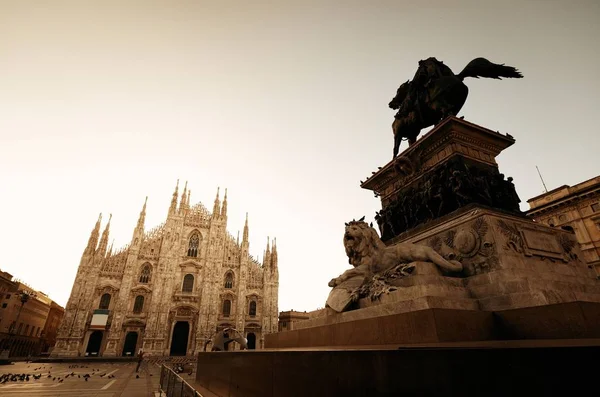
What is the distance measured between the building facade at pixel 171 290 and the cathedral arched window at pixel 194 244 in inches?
4.3

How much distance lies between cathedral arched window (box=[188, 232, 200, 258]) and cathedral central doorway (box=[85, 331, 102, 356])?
35.7 ft

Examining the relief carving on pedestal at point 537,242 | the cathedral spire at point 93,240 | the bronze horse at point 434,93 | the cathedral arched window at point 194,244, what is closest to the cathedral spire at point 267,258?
the cathedral arched window at point 194,244

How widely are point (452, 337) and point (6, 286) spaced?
4481 centimetres

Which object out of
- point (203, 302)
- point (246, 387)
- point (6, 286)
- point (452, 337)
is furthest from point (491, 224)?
point (6, 286)

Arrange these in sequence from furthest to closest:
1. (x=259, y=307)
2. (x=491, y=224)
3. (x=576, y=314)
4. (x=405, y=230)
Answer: (x=259, y=307) → (x=405, y=230) → (x=491, y=224) → (x=576, y=314)

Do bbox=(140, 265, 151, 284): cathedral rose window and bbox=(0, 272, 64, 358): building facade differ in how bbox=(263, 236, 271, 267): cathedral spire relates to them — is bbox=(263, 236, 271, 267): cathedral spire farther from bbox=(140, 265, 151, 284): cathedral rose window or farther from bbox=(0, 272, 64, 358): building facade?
bbox=(0, 272, 64, 358): building facade

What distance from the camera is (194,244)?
112 feet

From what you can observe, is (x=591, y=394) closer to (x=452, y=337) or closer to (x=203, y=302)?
(x=452, y=337)

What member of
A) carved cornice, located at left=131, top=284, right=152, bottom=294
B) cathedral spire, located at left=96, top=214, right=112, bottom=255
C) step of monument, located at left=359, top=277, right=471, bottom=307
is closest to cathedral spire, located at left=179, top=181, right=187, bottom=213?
cathedral spire, located at left=96, top=214, right=112, bottom=255

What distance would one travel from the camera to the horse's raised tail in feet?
19.6

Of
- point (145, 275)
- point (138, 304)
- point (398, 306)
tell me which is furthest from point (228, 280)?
point (398, 306)

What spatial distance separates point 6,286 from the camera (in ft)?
104

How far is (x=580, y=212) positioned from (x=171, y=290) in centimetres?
3446

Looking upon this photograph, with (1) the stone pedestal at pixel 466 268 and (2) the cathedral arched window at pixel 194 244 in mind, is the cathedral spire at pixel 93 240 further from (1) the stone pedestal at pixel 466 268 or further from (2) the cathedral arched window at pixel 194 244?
(1) the stone pedestal at pixel 466 268
